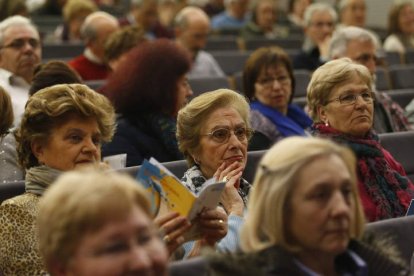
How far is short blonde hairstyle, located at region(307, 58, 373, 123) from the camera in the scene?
3400 millimetres

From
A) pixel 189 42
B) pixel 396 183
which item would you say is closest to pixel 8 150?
pixel 396 183

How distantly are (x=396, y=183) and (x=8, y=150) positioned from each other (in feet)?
4.80

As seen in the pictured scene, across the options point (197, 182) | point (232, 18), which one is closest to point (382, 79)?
point (197, 182)

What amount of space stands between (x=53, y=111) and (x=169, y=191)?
2.03ft

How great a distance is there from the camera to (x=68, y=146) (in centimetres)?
282

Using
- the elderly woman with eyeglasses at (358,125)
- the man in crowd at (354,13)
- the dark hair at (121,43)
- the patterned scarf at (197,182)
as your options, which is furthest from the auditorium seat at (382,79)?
the patterned scarf at (197,182)

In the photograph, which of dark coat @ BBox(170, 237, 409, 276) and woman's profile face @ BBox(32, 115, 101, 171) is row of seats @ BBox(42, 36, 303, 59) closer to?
woman's profile face @ BBox(32, 115, 101, 171)

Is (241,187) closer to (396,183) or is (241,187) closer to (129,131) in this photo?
(396,183)

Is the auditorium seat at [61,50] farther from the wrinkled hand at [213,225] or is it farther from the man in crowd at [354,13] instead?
the wrinkled hand at [213,225]

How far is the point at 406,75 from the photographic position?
644cm

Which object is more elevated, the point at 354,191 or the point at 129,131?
the point at 354,191

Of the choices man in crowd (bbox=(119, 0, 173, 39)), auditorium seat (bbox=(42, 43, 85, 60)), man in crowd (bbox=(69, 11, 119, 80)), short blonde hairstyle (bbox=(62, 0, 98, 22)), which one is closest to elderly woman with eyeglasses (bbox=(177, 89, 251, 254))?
man in crowd (bbox=(69, 11, 119, 80))

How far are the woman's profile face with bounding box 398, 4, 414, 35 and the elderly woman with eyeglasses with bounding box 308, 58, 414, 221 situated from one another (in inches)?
185

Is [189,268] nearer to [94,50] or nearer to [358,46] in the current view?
[358,46]
